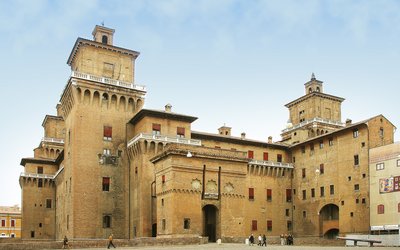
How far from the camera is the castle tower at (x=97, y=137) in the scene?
61.0 meters

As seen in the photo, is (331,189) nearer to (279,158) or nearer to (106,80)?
(279,158)

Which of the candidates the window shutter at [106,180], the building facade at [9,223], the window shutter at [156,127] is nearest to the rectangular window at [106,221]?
the window shutter at [106,180]

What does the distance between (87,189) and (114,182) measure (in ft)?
12.2

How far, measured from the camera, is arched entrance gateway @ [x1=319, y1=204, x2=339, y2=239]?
6706 cm

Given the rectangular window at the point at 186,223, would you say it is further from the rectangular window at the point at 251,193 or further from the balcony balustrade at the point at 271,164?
the balcony balustrade at the point at 271,164

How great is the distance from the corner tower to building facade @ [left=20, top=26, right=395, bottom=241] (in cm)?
944

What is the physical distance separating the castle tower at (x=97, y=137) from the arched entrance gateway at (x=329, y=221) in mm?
26173

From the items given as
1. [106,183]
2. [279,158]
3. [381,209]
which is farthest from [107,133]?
[381,209]

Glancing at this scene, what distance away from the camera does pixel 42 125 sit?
87500 mm

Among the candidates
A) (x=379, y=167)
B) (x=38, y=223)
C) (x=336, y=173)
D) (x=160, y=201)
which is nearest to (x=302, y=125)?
(x=336, y=173)

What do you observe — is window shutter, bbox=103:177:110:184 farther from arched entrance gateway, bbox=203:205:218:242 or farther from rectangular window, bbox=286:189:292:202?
rectangular window, bbox=286:189:292:202

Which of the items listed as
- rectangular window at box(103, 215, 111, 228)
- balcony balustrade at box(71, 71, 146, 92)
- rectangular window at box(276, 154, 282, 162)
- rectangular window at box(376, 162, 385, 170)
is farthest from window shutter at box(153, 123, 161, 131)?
rectangular window at box(376, 162, 385, 170)

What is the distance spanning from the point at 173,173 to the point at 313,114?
41.8 meters

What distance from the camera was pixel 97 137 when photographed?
63.1 metres
